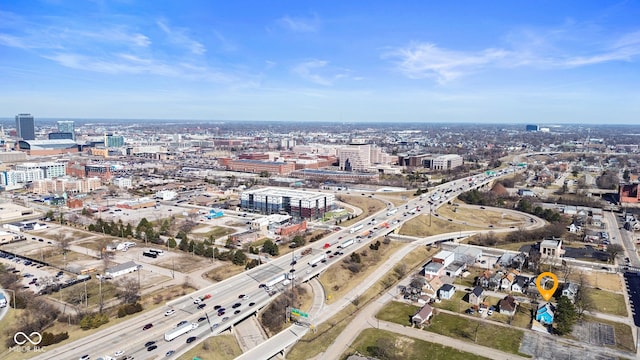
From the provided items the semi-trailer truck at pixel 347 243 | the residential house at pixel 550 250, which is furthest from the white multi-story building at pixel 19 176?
the residential house at pixel 550 250

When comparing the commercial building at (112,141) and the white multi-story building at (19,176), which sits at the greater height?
the commercial building at (112,141)

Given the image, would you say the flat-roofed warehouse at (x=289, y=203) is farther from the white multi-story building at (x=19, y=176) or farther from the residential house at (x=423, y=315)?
the white multi-story building at (x=19, y=176)

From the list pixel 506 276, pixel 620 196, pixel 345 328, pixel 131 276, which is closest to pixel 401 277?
pixel 506 276

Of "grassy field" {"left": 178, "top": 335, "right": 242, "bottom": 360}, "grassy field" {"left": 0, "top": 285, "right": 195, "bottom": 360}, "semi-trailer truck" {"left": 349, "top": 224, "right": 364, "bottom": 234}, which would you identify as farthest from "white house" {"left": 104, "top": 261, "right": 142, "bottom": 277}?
"semi-trailer truck" {"left": 349, "top": 224, "right": 364, "bottom": 234}

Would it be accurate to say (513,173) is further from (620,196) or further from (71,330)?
(71,330)

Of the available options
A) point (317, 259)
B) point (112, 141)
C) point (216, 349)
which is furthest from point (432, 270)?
point (112, 141)

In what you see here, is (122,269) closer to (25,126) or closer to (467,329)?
(467,329)
